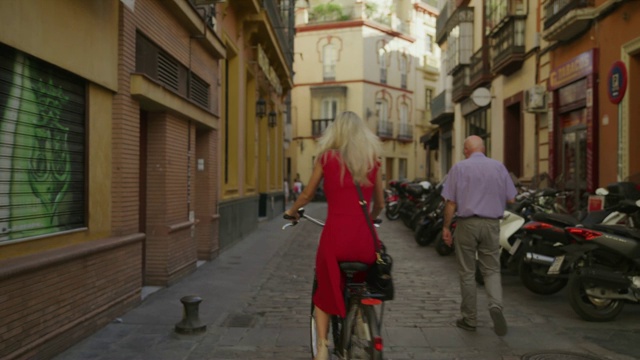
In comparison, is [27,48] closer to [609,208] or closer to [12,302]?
[12,302]

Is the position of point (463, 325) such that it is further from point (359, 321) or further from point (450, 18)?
point (450, 18)

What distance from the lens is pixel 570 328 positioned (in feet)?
19.0

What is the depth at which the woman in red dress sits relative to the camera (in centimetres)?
370

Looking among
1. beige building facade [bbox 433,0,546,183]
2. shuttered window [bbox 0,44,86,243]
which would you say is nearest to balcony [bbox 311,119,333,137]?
beige building facade [bbox 433,0,546,183]

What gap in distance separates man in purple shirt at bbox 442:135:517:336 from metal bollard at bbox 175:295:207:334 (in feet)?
7.97

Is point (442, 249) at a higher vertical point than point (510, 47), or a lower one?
lower

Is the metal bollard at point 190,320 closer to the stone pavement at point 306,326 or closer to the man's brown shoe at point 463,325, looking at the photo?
the stone pavement at point 306,326

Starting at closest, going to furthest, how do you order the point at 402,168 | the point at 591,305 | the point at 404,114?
the point at 591,305 < the point at 402,168 < the point at 404,114

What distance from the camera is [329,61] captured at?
136ft

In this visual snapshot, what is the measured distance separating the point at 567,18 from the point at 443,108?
13.8m

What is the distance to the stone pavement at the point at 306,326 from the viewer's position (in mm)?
4959

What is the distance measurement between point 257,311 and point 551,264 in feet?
10.8

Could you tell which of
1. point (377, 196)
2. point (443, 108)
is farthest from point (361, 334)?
point (443, 108)

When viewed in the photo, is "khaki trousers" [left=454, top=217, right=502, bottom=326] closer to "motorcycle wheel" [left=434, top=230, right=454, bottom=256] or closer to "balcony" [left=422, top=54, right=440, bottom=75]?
"motorcycle wheel" [left=434, top=230, right=454, bottom=256]
